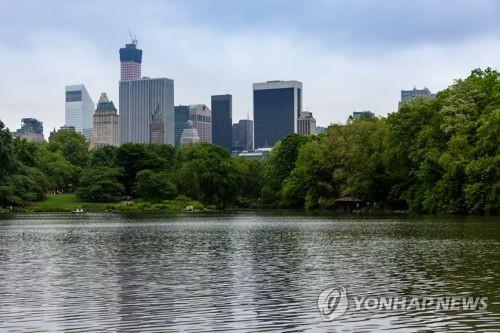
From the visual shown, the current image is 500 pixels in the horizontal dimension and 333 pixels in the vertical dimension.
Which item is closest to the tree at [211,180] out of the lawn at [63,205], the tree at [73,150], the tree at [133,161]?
the tree at [133,161]

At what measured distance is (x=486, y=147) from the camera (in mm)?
72188

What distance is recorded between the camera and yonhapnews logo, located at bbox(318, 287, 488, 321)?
16344 millimetres

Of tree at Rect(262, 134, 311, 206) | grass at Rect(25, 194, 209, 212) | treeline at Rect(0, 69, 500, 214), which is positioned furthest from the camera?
tree at Rect(262, 134, 311, 206)

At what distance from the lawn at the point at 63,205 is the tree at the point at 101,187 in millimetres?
1688

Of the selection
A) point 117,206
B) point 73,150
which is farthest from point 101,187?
point 73,150

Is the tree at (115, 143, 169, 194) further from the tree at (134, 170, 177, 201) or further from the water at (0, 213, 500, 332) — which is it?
the water at (0, 213, 500, 332)

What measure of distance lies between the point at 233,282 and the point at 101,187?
335 ft

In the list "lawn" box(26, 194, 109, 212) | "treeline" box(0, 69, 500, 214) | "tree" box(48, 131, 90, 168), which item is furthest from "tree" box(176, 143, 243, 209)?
"tree" box(48, 131, 90, 168)

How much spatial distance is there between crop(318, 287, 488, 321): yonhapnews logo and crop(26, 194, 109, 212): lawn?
100467 mm

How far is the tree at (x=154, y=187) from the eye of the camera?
121188 millimetres

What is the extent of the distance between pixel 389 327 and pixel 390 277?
26.7 feet

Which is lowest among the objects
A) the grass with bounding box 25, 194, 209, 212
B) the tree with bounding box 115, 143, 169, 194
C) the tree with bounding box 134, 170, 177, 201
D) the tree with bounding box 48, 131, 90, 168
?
the grass with bounding box 25, 194, 209, 212

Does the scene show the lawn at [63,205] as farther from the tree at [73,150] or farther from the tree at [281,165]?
the tree at [73,150]

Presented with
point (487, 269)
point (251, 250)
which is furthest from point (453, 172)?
point (487, 269)
